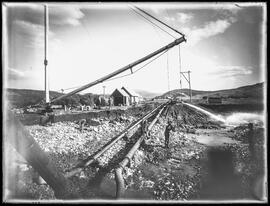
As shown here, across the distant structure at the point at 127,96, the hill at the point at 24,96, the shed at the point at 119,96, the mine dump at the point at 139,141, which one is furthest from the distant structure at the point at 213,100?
the shed at the point at 119,96

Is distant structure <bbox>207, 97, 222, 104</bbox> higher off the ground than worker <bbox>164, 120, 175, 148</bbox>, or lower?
higher

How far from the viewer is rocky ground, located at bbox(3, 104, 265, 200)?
12.8ft

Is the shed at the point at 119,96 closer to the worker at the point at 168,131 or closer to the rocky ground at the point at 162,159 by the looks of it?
the rocky ground at the point at 162,159

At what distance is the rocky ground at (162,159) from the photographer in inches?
154

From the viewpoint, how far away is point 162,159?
4906mm

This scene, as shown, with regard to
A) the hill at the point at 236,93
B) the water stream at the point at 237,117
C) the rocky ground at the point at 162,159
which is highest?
the hill at the point at 236,93

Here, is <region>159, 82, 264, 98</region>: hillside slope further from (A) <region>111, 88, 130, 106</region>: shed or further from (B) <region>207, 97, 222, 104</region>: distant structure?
(A) <region>111, 88, 130, 106</region>: shed

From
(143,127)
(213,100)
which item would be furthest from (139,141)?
(213,100)

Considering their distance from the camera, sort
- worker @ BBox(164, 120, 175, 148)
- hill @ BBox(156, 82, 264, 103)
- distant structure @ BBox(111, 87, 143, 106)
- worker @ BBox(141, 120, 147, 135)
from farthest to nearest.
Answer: distant structure @ BBox(111, 87, 143, 106)
worker @ BBox(141, 120, 147, 135)
worker @ BBox(164, 120, 175, 148)
hill @ BBox(156, 82, 264, 103)

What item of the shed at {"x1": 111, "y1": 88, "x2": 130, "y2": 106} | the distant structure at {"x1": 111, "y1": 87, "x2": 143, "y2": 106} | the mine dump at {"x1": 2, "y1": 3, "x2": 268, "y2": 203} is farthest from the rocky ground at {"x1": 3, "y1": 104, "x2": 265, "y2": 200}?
the shed at {"x1": 111, "y1": 88, "x2": 130, "y2": 106}

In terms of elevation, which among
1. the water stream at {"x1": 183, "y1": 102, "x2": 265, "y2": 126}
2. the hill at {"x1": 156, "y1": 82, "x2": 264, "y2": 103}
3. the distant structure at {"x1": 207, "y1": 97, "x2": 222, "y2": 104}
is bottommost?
the water stream at {"x1": 183, "y1": 102, "x2": 265, "y2": 126}

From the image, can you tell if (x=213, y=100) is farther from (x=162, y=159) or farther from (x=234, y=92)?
(x=162, y=159)

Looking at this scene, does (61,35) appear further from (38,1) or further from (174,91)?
(174,91)

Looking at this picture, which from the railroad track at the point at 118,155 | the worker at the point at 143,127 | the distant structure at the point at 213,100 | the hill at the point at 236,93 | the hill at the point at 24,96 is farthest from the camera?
the worker at the point at 143,127
